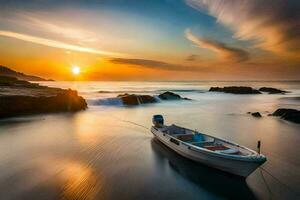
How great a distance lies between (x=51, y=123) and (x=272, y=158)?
2212cm

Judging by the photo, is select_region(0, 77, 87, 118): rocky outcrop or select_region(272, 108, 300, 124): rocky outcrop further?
select_region(0, 77, 87, 118): rocky outcrop

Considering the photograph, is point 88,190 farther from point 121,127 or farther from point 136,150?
point 121,127

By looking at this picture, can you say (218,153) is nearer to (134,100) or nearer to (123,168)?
(123,168)

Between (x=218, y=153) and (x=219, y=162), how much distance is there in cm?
47

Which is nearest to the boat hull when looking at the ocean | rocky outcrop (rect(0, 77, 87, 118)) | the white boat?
the white boat

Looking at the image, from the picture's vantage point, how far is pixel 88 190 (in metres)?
11.2

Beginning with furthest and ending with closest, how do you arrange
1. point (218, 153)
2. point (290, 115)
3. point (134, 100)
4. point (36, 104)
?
point (134, 100) < point (36, 104) < point (290, 115) < point (218, 153)

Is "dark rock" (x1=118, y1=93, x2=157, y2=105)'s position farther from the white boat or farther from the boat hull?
the boat hull

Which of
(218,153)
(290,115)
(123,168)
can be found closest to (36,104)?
(123,168)

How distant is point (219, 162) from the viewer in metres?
A: 12.7

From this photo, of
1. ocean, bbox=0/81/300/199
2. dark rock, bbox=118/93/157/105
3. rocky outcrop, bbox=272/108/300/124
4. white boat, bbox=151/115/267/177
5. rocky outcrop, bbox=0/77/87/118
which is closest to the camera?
ocean, bbox=0/81/300/199

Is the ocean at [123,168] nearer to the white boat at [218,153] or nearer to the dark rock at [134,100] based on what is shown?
the white boat at [218,153]

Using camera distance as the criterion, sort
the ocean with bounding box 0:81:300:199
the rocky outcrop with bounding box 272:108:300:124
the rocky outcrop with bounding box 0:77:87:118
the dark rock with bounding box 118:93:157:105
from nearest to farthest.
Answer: the ocean with bounding box 0:81:300:199 → the rocky outcrop with bounding box 272:108:300:124 → the rocky outcrop with bounding box 0:77:87:118 → the dark rock with bounding box 118:93:157:105

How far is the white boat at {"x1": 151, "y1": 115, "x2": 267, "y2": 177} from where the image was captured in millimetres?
11875
